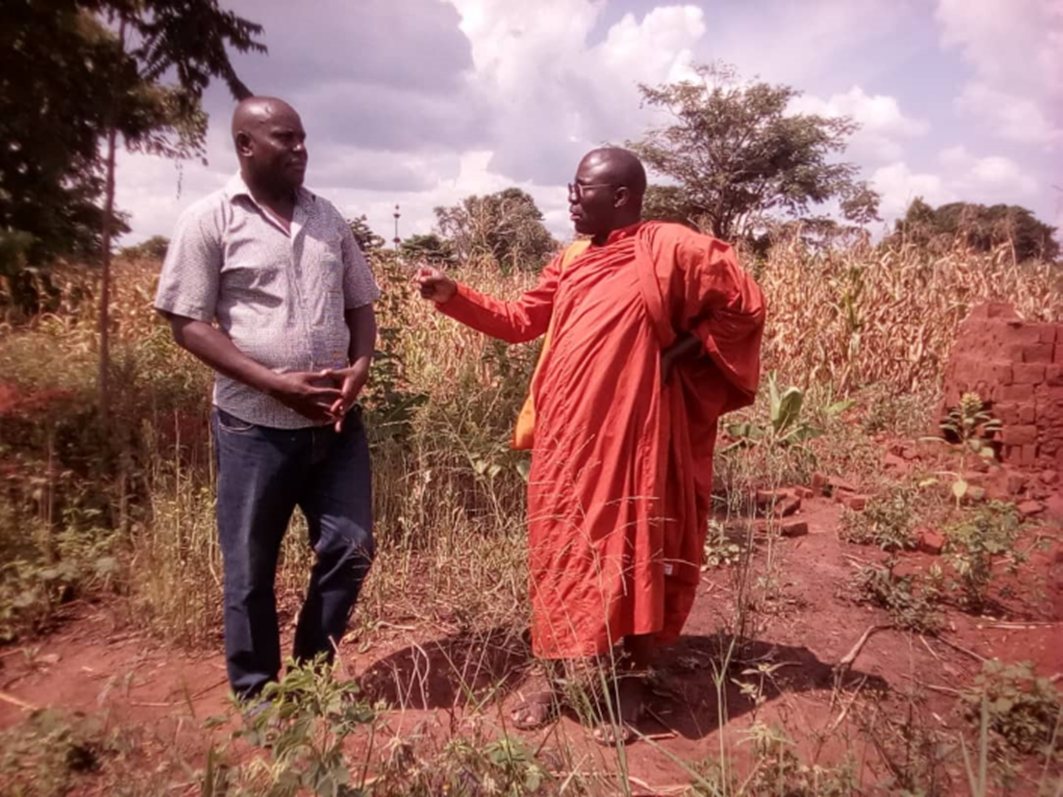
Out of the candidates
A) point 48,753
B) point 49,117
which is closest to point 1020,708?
point 48,753

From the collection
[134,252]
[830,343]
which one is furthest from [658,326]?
[134,252]

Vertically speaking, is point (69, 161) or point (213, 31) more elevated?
point (213, 31)

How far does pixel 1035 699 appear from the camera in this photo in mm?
2240

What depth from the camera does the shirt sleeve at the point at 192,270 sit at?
80.7 inches

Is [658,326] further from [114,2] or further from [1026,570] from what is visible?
[114,2]

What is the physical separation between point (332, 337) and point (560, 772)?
1404mm

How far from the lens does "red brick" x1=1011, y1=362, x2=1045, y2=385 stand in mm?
5188

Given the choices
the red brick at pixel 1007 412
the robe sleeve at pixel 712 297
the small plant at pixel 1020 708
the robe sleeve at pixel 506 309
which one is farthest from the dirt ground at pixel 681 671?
the red brick at pixel 1007 412

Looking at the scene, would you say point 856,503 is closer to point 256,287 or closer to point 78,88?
point 256,287

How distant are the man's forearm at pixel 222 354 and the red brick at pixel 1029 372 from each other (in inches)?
207

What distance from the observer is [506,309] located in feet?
9.16

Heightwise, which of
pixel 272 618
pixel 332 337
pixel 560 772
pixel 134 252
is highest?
pixel 134 252

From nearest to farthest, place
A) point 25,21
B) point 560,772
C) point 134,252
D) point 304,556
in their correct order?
point 560,772 < point 304,556 < point 25,21 < point 134,252

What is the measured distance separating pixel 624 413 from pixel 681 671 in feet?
3.80
